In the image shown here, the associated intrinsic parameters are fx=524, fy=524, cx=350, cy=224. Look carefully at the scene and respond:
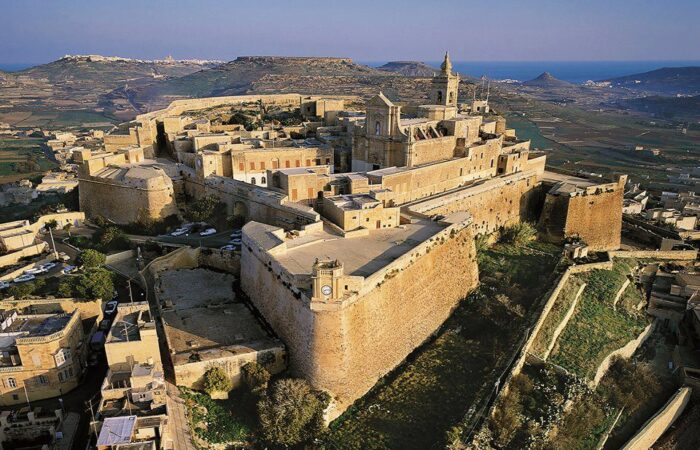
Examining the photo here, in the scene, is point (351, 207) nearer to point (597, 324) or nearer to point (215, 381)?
point (215, 381)

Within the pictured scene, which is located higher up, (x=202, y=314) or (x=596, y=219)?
(x=596, y=219)

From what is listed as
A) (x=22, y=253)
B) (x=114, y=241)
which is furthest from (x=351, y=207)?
(x=22, y=253)

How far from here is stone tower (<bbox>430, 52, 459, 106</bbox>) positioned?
4019 centimetres

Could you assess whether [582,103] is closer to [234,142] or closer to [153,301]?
[234,142]

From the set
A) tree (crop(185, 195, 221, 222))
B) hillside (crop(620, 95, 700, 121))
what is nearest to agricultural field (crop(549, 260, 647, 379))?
tree (crop(185, 195, 221, 222))

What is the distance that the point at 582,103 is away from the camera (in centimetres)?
18175

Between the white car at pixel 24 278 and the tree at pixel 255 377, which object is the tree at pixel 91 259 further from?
the tree at pixel 255 377

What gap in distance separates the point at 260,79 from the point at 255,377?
12558 cm

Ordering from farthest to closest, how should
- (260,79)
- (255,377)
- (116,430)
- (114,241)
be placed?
1. (260,79)
2. (114,241)
3. (255,377)
4. (116,430)

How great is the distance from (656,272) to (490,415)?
1947cm

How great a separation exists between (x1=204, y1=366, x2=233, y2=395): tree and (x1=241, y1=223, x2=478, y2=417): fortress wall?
2561mm

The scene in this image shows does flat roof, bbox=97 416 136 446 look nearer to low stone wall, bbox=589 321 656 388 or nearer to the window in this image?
the window

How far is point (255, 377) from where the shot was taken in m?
18.6

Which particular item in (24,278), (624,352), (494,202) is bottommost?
(624,352)
